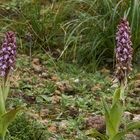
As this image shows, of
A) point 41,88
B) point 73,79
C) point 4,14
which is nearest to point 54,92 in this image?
point 41,88

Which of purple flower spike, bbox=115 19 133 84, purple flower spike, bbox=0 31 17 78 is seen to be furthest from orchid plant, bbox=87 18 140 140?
purple flower spike, bbox=0 31 17 78

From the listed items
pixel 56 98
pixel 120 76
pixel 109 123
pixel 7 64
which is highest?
pixel 7 64

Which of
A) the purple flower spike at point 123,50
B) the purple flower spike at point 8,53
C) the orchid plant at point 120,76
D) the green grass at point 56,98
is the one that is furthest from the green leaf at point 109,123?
the purple flower spike at point 8,53

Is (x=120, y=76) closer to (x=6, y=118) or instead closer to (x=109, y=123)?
(x=109, y=123)

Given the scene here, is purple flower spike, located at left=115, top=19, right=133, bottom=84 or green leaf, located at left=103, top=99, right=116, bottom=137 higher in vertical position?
purple flower spike, located at left=115, top=19, right=133, bottom=84

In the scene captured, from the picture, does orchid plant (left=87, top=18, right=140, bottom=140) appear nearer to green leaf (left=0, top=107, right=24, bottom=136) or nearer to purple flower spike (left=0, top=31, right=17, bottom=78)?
green leaf (left=0, top=107, right=24, bottom=136)

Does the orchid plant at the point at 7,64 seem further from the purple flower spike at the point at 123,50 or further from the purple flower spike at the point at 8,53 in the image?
the purple flower spike at the point at 123,50

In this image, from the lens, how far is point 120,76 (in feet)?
9.71

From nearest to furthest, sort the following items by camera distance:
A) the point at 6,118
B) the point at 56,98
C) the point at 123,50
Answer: the point at 123,50 < the point at 6,118 < the point at 56,98

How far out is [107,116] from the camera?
303cm

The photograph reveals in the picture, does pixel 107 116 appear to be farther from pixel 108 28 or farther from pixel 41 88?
pixel 108 28

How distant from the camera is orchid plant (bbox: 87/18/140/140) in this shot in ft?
9.43

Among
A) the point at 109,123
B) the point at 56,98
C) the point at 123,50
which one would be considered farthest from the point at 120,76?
the point at 56,98

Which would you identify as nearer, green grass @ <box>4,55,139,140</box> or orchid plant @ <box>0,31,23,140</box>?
orchid plant @ <box>0,31,23,140</box>
